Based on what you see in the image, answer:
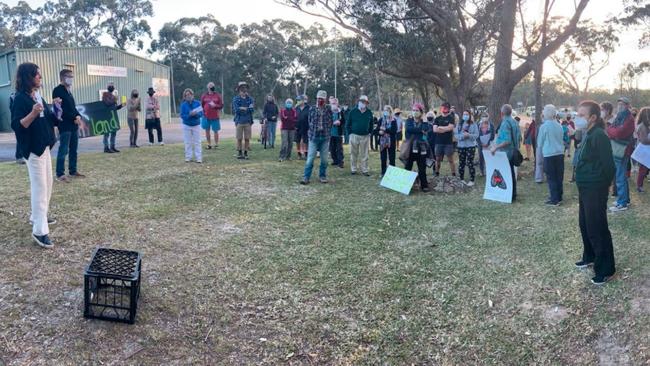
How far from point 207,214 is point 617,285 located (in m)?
5.47

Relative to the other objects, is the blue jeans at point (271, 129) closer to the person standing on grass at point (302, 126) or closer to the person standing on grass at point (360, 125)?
the person standing on grass at point (302, 126)

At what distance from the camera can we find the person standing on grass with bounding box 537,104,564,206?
28.1ft

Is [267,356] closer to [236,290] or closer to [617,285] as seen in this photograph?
[236,290]

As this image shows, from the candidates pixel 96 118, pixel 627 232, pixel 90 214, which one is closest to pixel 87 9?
pixel 96 118

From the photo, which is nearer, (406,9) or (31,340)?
(31,340)

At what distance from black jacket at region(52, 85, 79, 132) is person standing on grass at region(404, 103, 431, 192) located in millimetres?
6302

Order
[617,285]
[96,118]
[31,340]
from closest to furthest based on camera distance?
[31,340] < [617,285] < [96,118]

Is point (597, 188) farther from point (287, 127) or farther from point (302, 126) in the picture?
point (302, 126)

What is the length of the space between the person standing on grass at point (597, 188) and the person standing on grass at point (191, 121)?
816 centimetres

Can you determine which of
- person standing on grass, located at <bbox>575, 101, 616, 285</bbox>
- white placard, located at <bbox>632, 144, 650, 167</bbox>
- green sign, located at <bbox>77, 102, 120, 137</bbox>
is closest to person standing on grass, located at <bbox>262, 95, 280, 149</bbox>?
green sign, located at <bbox>77, 102, 120, 137</bbox>

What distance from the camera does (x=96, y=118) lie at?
1305cm

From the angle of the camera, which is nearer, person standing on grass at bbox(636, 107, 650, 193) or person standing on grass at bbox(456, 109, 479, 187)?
person standing on grass at bbox(636, 107, 650, 193)

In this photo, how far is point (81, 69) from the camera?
27.8 meters

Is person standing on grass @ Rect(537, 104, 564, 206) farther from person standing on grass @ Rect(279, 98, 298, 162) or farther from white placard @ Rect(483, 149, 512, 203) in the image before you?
person standing on grass @ Rect(279, 98, 298, 162)
